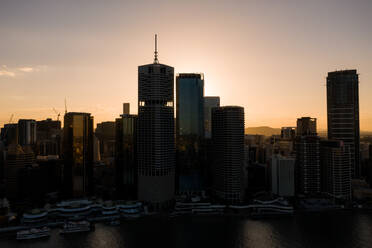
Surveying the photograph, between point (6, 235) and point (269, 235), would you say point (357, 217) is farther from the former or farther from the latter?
point (6, 235)

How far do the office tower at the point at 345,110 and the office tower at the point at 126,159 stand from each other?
8776 cm

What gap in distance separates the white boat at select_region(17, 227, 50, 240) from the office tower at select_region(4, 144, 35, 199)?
41.9 metres

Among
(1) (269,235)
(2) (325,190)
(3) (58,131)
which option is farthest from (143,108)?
(3) (58,131)

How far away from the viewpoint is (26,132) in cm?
16100

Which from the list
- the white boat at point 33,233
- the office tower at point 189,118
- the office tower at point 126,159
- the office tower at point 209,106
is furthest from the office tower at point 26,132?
the white boat at point 33,233

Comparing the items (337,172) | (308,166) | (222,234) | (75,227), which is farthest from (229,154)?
(75,227)

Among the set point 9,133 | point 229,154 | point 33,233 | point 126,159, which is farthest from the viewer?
point 9,133

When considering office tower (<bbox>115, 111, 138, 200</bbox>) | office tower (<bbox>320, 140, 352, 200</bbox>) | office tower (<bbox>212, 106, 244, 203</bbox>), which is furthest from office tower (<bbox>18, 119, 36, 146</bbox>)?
office tower (<bbox>320, 140, 352, 200</bbox>)

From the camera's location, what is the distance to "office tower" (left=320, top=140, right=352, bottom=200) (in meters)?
97.2

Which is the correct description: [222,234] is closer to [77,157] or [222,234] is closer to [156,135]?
[156,135]

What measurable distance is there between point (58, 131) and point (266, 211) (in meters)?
147

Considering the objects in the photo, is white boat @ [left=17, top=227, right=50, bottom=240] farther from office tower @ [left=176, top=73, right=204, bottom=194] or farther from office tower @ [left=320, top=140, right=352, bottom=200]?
office tower @ [left=320, top=140, right=352, bottom=200]

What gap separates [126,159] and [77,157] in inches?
697

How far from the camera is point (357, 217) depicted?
265ft
